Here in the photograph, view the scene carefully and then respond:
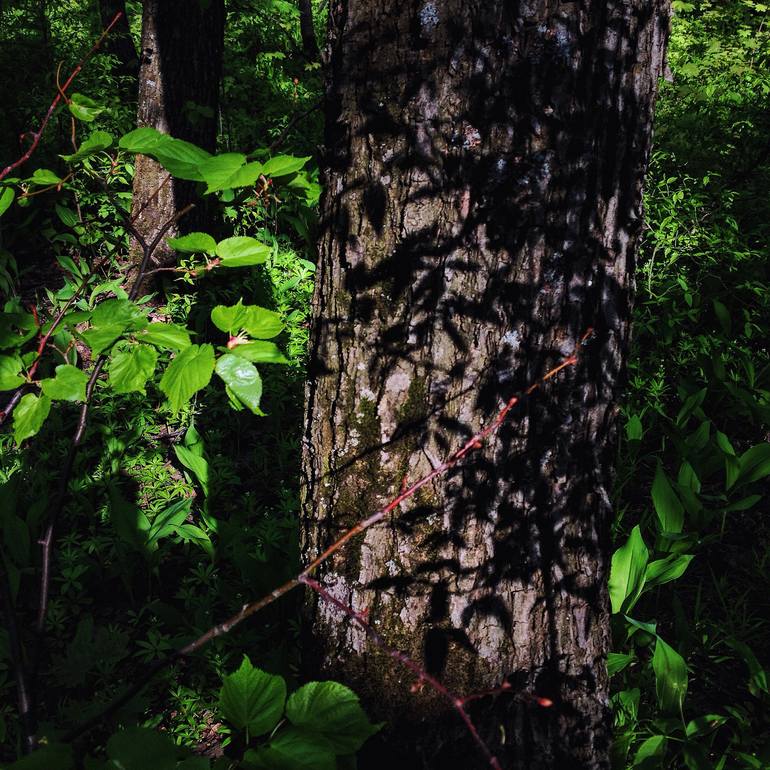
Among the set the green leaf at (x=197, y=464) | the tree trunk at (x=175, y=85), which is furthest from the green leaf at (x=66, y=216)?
the green leaf at (x=197, y=464)

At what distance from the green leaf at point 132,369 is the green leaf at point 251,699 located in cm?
52

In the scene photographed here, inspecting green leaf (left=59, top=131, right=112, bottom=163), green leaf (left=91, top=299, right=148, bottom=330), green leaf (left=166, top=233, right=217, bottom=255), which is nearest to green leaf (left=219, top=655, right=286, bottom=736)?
green leaf (left=91, top=299, right=148, bottom=330)

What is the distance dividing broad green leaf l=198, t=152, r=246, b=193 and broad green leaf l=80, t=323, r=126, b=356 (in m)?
0.32

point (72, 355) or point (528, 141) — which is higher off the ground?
point (528, 141)

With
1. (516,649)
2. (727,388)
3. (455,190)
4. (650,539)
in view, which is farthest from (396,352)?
(727,388)

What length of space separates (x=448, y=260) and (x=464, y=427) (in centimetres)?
32

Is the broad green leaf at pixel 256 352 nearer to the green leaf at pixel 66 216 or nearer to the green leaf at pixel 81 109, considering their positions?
the green leaf at pixel 81 109

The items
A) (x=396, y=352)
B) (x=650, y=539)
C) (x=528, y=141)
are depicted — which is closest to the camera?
(x=528, y=141)

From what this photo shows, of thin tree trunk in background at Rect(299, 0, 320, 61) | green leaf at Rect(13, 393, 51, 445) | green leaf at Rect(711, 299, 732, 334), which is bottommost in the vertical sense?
green leaf at Rect(711, 299, 732, 334)

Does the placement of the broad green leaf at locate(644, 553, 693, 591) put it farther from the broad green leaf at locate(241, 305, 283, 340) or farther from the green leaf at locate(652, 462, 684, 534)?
the broad green leaf at locate(241, 305, 283, 340)

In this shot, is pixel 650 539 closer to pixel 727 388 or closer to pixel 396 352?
pixel 727 388

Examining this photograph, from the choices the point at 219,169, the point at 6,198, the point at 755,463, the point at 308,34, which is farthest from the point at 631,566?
the point at 308,34

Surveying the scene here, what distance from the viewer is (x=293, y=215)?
4.50 m

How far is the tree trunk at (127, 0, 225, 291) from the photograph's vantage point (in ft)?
11.9
